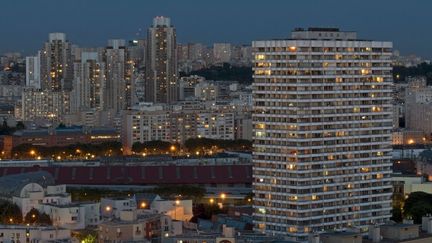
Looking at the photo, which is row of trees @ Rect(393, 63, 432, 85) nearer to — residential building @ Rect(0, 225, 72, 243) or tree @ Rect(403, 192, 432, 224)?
tree @ Rect(403, 192, 432, 224)

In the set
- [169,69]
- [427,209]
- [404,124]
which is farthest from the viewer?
[169,69]

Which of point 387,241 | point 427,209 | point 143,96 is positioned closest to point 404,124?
point 143,96

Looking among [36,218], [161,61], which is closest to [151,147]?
[161,61]

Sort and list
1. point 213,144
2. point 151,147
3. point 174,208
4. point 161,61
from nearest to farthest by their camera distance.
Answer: point 174,208 < point 151,147 < point 213,144 < point 161,61

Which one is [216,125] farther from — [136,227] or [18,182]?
[136,227]

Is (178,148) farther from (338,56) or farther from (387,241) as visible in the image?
(387,241)

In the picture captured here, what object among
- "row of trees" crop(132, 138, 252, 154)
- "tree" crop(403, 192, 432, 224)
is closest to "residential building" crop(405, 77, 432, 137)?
"row of trees" crop(132, 138, 252, 154)
